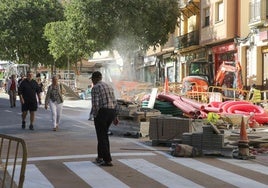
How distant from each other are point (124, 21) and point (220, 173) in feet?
95.2

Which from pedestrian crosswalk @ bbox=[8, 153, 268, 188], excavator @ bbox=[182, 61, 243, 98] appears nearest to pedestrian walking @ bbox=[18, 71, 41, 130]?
pedestrian crosswalk @ bbox=[8, 153, 268, 188]

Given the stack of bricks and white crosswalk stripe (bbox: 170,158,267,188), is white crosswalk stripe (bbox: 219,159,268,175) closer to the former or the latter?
the stack of bricks

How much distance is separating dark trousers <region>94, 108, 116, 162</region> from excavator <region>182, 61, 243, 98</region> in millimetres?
13361

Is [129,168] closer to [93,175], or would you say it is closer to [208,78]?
[93,175]

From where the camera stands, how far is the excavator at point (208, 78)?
2651 cm

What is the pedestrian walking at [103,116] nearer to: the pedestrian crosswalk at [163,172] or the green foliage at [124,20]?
the pedestrian crosswalk at [163,172]

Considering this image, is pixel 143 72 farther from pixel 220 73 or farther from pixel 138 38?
pixel 220 73

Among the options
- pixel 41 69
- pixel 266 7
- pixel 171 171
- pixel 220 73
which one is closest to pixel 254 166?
pixel 171 171

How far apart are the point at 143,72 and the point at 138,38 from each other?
23652mm

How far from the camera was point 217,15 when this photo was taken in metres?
38.9

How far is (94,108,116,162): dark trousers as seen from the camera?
10094 millimetres

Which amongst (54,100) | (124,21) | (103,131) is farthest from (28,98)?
(124,21)

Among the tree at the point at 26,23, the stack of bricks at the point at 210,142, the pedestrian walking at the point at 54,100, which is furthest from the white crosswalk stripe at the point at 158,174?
the tree at the point at 26,23

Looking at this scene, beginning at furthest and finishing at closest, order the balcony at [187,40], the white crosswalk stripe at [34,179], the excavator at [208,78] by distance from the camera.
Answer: the balcony at [187,40] < the excavator at [208,78] < the white crosswalk stripe at [34,179]
